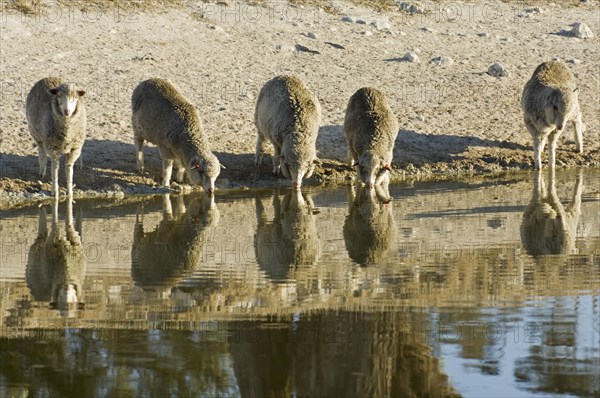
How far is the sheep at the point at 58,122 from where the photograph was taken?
696 inches

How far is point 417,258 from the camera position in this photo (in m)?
13.9

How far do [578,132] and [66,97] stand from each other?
10521 millimetres

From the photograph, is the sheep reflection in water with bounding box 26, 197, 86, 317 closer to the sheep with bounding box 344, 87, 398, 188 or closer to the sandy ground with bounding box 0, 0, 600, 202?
the sandy ground with bounding box 0, 0, 600, 202

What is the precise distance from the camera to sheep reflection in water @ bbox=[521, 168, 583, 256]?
569 inches

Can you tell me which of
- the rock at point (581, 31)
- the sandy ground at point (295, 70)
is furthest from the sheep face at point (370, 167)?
the rock at point (581, 31)

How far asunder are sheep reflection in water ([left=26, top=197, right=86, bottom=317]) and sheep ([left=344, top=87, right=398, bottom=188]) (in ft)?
16.8

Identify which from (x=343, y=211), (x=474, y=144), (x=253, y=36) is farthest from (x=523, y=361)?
(x=253, y=36)

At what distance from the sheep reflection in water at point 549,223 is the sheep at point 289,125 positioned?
3.77m

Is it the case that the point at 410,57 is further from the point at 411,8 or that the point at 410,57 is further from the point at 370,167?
the point at 370,167

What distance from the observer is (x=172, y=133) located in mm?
19609

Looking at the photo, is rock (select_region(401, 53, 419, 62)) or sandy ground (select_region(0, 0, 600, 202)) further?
rock (select_region(401, 53, 419, 62))

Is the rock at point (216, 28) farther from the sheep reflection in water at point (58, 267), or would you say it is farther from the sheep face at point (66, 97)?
the sheep reflection in water at point (58, 267)

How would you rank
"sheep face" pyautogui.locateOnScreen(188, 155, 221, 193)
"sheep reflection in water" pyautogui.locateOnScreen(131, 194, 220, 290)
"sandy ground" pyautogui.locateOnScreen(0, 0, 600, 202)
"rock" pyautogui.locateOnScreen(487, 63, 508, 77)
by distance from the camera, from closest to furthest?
"sheep reflection in water" pyautogui.locateOnScreen(131, 194, 220, 290), "sheep face" pyautogui.locateOnScreen(188, 155, 221, 193), "sandy ground" pyautogui.locateOnScreen(0, 0, 600, 202), "rock" pyautogui.locateOnScreen(487, 63, 508, 77)

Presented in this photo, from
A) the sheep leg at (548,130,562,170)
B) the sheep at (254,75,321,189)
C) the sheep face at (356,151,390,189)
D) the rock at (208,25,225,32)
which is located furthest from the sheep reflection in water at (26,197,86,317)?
the rock at (208,25,225,32)
